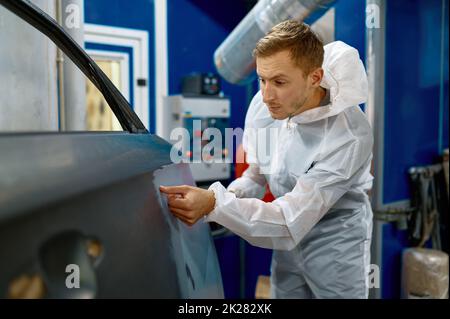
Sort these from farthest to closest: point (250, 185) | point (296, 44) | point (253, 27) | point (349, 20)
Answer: point (253, 27) → point (349, 20) → point (250, 185) → point (296, 44)

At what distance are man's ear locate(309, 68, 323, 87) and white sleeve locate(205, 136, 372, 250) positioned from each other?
0.68 feet

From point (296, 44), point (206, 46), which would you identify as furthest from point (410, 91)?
point (206, 46)

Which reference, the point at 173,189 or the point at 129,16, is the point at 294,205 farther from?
the point at 129,16

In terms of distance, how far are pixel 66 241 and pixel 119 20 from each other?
3190 millimetres

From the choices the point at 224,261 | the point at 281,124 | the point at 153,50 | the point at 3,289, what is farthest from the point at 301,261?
the point at 153,50

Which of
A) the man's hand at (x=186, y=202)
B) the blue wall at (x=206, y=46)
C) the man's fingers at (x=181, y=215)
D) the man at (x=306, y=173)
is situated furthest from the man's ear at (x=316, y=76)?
the blue wall at (x=206, y=46)

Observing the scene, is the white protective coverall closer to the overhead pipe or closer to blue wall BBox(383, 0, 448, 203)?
the overhead pipe

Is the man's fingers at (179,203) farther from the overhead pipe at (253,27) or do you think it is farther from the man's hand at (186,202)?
the overhead pipe at (253,27)

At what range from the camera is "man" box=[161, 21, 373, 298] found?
116 cm

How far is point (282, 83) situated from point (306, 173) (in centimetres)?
29

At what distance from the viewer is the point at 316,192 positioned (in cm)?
125

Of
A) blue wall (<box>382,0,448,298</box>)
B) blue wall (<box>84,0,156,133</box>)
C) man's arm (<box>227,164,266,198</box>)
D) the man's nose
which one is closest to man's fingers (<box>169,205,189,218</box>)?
the man's nose
